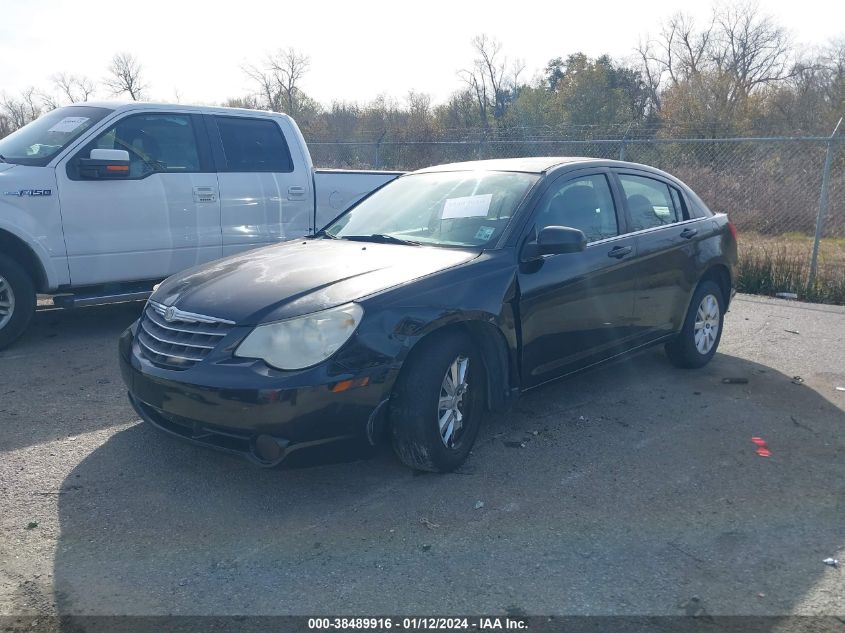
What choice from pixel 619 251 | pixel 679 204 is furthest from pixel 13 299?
pixel 679 204

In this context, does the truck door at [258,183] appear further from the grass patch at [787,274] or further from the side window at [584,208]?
the grass patch at [787,274]

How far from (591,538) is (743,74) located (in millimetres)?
41639

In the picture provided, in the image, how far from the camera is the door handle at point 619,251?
518 centimetres

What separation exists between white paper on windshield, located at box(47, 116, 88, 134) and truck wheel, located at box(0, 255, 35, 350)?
1275mm

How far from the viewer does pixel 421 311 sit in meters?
3.92

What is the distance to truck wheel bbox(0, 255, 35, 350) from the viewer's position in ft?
20.7

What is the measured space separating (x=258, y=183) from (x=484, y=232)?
3.70 metres

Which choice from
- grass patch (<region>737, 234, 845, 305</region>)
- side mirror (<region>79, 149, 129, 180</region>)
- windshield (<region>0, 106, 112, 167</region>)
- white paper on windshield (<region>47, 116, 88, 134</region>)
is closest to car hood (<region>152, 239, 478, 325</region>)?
side mirror (<region>79, 149, 129, 180</region>)

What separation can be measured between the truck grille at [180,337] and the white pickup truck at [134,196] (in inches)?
111

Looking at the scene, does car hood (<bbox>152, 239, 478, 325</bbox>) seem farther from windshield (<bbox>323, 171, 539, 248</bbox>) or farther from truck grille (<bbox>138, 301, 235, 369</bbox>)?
windshield (<bbox>323, 171, 539, 248</bbox>)

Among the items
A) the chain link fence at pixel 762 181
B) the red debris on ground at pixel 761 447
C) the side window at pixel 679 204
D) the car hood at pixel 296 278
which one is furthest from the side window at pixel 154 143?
the chain link fence at pixel 762 181

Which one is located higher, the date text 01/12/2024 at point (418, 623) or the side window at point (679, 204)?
the side window at point (679, 204)

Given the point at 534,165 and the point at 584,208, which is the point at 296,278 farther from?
the point at 584,208

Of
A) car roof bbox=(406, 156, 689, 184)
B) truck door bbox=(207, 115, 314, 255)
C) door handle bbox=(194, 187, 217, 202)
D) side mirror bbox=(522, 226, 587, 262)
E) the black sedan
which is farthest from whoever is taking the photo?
truck door bbox=(207, 115, 314, 255)
